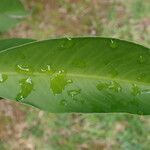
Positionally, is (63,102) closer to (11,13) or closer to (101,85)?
(101,85)

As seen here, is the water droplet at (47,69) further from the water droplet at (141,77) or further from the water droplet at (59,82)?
the water droplet at (141,77)

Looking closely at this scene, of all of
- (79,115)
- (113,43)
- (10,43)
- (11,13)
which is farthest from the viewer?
(79,115)

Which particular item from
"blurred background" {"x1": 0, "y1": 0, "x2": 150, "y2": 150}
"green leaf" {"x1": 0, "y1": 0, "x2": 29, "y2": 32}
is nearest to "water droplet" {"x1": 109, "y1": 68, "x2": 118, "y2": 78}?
"green leaf" {"x1": 0, "y1": 0, "x2": 29, "y2": 32}

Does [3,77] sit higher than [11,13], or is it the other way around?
[11,13]

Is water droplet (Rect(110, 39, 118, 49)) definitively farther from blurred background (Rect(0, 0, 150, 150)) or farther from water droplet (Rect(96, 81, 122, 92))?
blurred background (Rect(0, 0, 150, 150))

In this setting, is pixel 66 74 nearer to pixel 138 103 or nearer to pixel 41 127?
pixel 138 103

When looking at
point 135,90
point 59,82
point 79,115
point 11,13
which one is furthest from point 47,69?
point 79,115

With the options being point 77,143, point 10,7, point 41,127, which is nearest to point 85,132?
point 77,143
